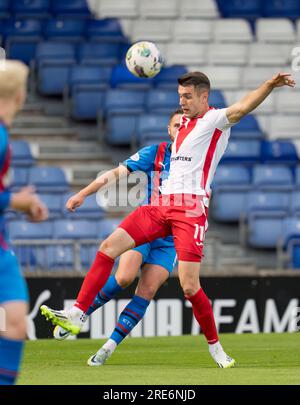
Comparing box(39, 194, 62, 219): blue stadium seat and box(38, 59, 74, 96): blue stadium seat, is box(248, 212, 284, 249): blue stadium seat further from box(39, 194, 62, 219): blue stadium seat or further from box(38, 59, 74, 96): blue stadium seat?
box(38, 59, 74, 96): blue stadium seat

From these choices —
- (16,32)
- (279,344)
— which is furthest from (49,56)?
(279,344)

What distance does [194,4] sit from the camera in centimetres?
2227

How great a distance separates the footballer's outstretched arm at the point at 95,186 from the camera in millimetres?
9609

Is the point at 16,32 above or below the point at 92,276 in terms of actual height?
above

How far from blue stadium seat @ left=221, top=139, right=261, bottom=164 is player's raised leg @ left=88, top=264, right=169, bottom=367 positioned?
8.53 meters

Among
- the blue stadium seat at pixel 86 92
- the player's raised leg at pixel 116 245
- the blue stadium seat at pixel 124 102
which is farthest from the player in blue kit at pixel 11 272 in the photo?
the blue stadium seat at pixel 86 92

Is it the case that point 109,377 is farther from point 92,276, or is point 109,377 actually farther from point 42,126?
point 42,126

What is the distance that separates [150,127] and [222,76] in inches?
107

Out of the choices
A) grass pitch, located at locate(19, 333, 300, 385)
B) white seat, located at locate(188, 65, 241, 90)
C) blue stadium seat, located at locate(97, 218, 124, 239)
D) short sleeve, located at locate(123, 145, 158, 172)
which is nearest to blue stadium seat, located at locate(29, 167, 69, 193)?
blue stadium seat, located at locate(97, 218, 124, 239)

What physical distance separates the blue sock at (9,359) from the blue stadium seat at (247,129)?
12.9 metres

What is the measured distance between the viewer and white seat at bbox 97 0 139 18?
2147 cm

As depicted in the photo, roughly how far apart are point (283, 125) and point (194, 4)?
3308 mm

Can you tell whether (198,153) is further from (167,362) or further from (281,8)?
(281,8)

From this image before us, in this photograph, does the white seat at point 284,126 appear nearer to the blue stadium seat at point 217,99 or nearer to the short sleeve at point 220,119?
the blue stadium seat at point 217,99
